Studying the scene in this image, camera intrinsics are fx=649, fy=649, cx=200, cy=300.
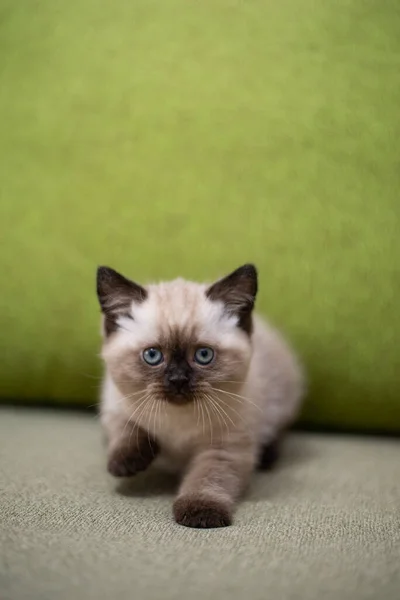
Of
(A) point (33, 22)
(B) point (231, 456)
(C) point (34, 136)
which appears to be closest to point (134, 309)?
(B) point (231, 456)

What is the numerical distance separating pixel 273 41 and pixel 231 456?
4.08 feet

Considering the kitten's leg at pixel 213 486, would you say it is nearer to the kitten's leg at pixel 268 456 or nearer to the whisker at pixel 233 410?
the whisker at pixel 233 410

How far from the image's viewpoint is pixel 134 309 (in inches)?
56.6

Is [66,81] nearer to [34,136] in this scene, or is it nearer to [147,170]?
[34,136]

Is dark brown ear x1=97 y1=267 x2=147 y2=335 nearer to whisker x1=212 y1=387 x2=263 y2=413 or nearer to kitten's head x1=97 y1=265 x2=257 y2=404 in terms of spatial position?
kitten's head x1=97 y1=265 x2=257 y2=404

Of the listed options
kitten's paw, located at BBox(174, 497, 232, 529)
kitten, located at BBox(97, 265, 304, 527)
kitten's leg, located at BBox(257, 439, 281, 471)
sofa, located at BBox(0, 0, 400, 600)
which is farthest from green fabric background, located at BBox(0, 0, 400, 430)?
kitten's paw, located at BBox(174, 497, 232, 529)

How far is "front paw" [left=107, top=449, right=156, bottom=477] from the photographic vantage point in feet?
4.42

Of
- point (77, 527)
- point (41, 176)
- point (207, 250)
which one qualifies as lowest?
point (77, 527)

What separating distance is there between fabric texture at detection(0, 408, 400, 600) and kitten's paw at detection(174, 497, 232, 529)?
0.08 feet

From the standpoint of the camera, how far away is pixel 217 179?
1897 mm

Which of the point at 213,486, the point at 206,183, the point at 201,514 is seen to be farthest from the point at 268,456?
the point at 206,183

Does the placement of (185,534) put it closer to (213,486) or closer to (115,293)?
(213,486)

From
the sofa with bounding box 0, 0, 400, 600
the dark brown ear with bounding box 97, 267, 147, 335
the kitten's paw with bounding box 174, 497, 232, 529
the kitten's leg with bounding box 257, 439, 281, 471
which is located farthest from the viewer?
the sofa with bounding box 0, 0, 400, 600

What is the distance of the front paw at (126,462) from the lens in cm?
135
